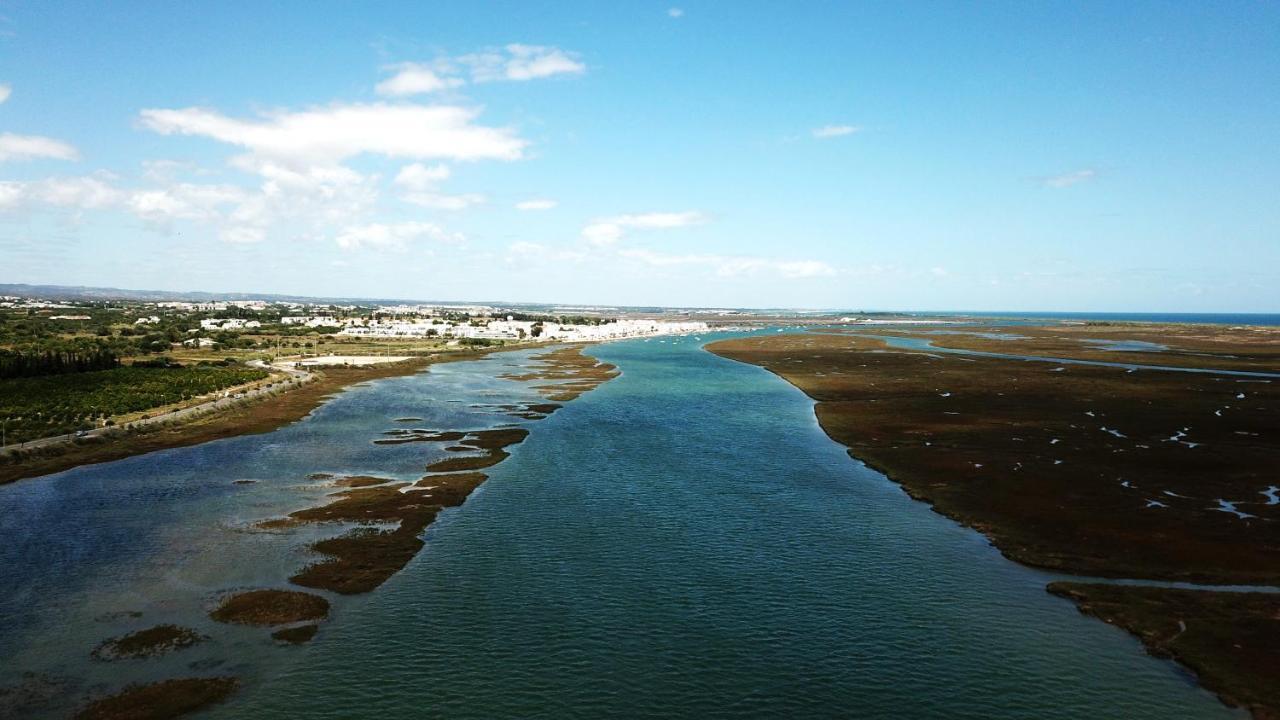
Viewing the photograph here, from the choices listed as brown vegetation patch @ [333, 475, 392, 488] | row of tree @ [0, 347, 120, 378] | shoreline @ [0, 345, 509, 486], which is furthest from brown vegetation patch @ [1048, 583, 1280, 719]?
row of tree @ [0, 347, 120, 378]

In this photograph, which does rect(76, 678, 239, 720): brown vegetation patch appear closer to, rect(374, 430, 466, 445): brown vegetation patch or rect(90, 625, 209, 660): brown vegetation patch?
rect(90, 625, 209, 660): brown vegetation patch

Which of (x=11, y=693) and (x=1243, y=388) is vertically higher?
(x=1243, y=388)

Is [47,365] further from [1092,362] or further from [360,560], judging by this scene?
[1092,362]

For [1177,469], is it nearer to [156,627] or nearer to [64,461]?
[156,627]

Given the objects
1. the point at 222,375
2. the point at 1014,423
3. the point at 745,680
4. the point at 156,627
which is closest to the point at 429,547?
the point at 156,627

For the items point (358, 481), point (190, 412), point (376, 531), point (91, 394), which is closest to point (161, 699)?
point (376, 531)

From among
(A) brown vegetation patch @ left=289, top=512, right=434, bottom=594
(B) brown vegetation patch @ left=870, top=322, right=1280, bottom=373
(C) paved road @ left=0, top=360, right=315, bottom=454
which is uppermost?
(B) brown vegetation patch @ left=870, top=322, right=1280, bottom=373
